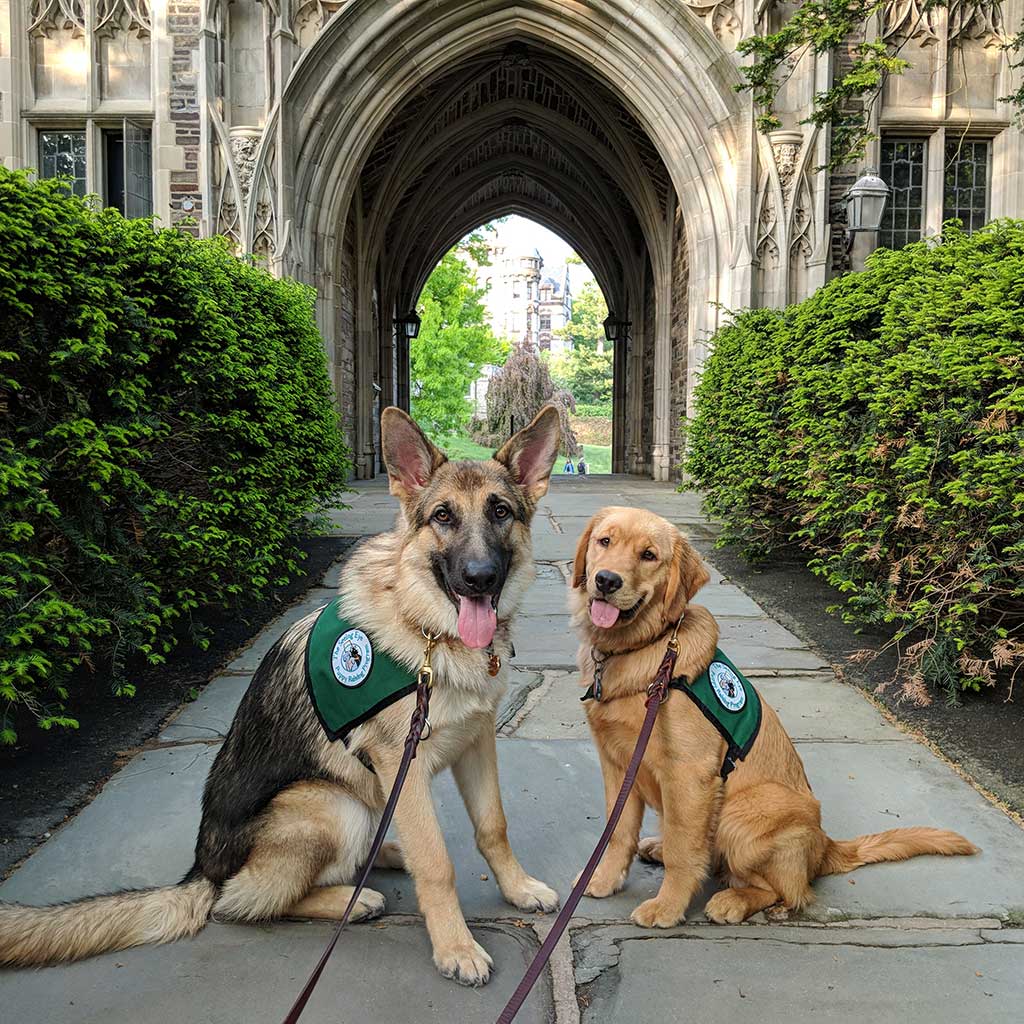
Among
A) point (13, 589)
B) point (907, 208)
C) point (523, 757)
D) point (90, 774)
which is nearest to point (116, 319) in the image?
point (13, 589)

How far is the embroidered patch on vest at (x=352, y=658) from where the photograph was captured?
2.44 metres

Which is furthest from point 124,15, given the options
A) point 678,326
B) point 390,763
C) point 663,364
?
point 390,763

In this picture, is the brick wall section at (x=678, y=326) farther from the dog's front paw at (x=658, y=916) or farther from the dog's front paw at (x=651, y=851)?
the dog's front paw at (x=658, y=916)

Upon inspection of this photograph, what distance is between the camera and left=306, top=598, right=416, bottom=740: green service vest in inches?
94.4

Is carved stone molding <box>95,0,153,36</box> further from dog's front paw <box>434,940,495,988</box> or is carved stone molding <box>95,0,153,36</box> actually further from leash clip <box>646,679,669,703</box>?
dog's front paw <box>434,940,495,988</box>

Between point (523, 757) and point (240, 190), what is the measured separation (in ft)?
37.1

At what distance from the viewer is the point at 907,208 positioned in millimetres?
13867

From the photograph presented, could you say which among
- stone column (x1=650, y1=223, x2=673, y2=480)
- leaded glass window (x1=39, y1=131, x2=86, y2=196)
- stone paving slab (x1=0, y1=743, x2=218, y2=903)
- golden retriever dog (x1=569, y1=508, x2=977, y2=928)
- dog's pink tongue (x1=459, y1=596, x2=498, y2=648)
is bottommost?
stone paving slab (x1=0, y1=743, x2=218, y2=903)

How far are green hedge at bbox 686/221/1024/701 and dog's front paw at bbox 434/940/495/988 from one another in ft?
8.98

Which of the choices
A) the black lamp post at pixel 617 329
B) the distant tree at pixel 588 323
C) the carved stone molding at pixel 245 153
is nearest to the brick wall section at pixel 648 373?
the black lamp post at pixel 617 329

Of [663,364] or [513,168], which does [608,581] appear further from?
[513,168]

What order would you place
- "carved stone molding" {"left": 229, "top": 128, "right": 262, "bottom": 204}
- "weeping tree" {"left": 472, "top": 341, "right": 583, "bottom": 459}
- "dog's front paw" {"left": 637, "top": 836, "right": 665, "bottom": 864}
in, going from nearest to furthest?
"dog's front paw" {"left": 637, "top": 836, "right": 665, "bottom": 864}, "carved stone molding" {"left": 229, "top": 128, "right": 262, "bottom": 204}, "weeping tree" {"left": 472, "top": 341, "right": 583, "bottom": 459}

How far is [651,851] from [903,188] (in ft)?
46.5

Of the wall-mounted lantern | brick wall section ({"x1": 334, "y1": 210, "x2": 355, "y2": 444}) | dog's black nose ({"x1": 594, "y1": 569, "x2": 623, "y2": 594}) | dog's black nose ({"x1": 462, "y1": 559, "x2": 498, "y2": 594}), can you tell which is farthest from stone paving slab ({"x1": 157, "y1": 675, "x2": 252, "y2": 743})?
brick wall section ({"x1": 334, "y1": 210, "x2": 355, "y2": 444})
